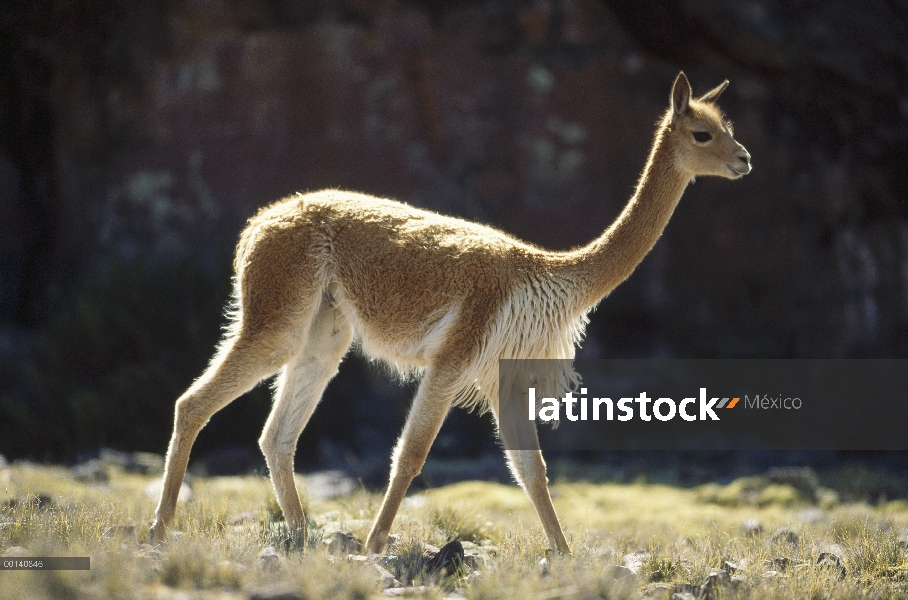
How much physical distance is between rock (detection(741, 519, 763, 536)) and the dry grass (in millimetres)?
90

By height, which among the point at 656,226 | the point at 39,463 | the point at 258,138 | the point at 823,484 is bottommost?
the point at 39,463

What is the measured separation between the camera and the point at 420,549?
4.98 meters

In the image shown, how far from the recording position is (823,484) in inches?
332

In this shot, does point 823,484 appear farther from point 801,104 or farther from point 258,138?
point 258,138

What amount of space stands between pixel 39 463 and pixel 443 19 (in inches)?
256

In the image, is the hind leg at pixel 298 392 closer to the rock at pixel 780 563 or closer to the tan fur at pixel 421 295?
the tan fur at pixel 421 295

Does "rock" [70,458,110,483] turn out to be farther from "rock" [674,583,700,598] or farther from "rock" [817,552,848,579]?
"rock" [817,552,848,579]

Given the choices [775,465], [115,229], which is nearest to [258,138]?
[115,229]

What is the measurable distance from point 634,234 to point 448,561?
2110 mm

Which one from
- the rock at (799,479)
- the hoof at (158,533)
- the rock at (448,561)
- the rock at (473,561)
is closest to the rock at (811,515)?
the rock at (799,479)

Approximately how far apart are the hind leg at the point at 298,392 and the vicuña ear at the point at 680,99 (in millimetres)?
2249

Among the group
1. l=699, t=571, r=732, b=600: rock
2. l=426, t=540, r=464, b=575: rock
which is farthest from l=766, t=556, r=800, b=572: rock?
l=426, t=540, r=464, b=575: rock

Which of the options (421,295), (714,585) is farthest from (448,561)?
(421,295)

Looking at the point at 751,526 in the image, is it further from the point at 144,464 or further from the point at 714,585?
the point at 144,464
